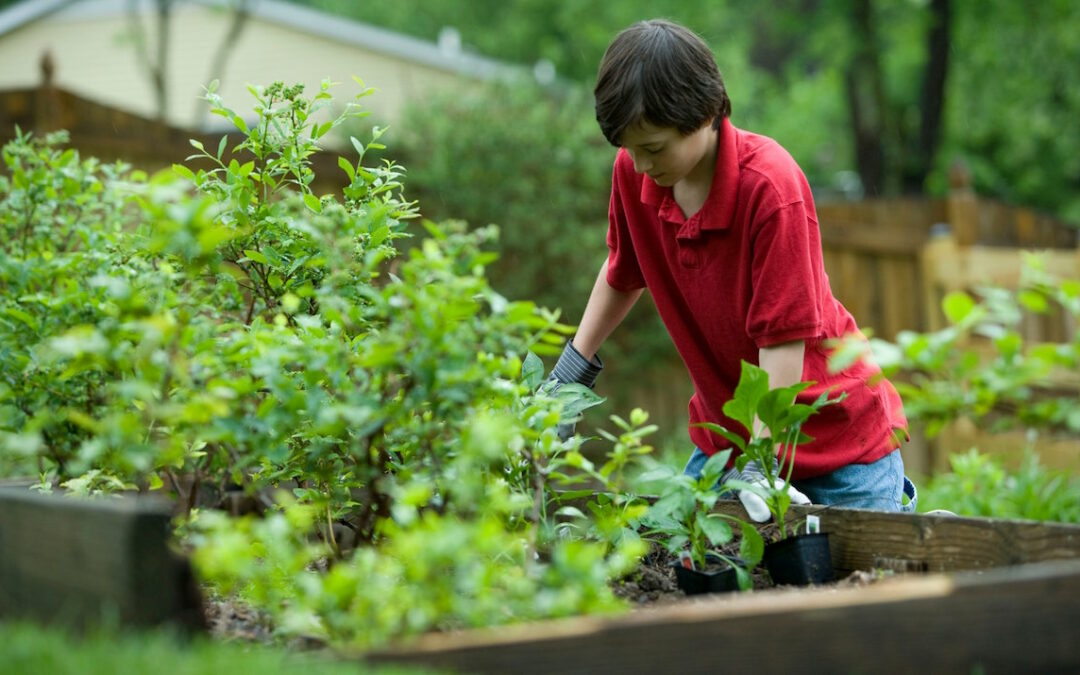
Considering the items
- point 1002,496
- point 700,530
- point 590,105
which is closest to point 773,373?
point 700,530

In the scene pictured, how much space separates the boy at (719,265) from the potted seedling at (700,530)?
192 mm

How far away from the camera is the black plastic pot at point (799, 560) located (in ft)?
8.18

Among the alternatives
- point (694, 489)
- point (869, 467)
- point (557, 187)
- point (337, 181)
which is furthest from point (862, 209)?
point (694, 489)

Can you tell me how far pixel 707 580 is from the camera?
2449 millimetres

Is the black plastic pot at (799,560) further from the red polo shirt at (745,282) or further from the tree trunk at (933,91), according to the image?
the tree trunk at (933,91)

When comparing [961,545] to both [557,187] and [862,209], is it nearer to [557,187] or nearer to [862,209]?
[557,187]

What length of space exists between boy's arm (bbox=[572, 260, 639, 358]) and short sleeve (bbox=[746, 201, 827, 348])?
56 cm

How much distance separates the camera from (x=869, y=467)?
3.04 m

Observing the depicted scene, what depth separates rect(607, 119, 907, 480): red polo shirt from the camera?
105 inches

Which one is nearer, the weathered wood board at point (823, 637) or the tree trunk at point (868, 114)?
the weathered wood board at point (823, 637)

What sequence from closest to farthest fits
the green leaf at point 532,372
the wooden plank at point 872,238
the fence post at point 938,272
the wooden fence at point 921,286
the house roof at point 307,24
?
1. the green leaf at point 532,372
2. the wooden fence at point 921,286
3. the fence post at point 938,272
4. the wooden plank at point 872,238
5. the house roof at point 307,24

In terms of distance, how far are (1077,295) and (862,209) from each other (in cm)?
977

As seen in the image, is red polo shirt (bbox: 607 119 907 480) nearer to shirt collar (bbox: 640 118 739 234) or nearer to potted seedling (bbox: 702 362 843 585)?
shirt collar (bbox: 640 118 739 234)

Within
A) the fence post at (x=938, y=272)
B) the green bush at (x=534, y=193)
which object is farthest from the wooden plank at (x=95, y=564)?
the fence post at (x=938, y=272)
